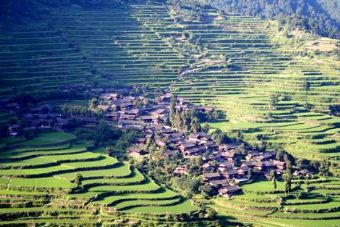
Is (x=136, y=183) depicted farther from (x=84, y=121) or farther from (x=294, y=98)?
(x=294, y=98)

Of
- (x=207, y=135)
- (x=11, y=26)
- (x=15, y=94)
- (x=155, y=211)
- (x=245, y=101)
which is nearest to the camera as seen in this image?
(x=155, y=211)

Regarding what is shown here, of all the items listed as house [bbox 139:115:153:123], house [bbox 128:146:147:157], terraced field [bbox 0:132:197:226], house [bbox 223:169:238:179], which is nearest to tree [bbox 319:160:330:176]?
house [bbox 223:169:238:179]

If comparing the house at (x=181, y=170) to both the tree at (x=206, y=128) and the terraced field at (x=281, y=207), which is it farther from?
the tree at (x=206, y=128)

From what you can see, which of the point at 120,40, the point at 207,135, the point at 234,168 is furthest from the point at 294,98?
the point at 120,40

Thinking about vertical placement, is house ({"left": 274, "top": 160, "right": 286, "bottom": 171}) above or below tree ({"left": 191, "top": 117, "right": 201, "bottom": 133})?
below

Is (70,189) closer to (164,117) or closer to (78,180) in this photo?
(78,180)

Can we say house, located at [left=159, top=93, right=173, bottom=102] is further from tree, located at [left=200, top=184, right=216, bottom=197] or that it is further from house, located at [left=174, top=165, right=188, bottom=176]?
tree, located at [left=200, top=184, right=216, bottom=197]
